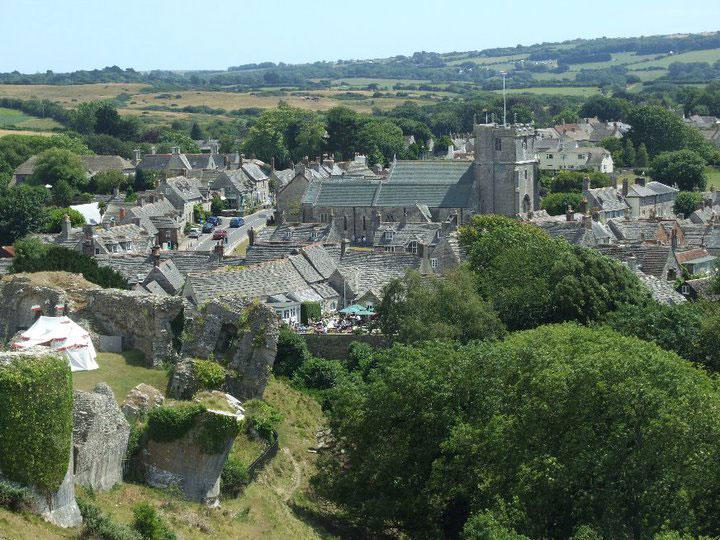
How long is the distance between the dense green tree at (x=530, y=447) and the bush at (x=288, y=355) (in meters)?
9.27

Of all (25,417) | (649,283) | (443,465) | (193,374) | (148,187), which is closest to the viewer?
(25,417)

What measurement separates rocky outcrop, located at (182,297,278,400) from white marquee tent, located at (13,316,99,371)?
2717 mm

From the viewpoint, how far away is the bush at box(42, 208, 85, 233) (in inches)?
3691

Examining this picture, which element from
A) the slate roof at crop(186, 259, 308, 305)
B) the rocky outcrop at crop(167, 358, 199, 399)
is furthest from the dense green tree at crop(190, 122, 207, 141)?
the rocky outcrop at crop(167, 358, 199, 399)

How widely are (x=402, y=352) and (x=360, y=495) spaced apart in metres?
6.07

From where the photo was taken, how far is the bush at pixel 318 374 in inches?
1786

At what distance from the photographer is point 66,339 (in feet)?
118

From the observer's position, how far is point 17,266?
54.9m

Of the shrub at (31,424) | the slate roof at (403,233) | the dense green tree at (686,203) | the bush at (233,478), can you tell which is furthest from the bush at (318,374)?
the dense green tree at (686,203)

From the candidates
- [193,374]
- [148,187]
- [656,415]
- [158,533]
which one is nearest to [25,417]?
[158,533]

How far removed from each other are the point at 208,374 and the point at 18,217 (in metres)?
58.9

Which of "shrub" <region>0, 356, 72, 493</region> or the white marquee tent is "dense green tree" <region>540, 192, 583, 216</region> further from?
"shrub" <region>0, 356, 72, 493</region>

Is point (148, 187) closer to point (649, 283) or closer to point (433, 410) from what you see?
point (649, 283)

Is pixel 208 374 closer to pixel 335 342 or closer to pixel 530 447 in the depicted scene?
pixel 530 447
